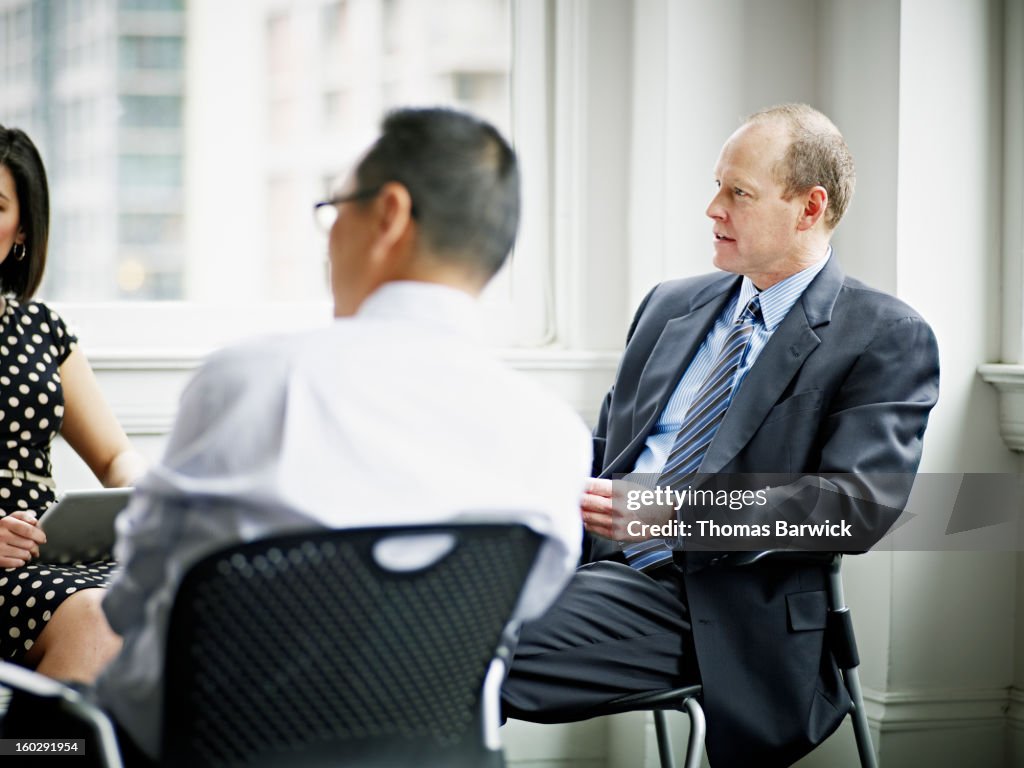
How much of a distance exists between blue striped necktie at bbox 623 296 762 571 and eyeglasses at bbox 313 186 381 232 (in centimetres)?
96

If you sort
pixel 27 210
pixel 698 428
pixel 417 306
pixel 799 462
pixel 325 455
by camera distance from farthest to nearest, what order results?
1. pixel 27 210
2. pixel 698 428
3. pixel 799 462
4. pixel 417 306
5. pixel 325 455

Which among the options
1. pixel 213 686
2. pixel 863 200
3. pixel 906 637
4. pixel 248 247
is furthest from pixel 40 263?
pixel 906 637

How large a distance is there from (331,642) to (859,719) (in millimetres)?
1261

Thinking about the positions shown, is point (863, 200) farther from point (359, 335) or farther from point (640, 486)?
point (359, 335)

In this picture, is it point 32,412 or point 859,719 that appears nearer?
point 859,719

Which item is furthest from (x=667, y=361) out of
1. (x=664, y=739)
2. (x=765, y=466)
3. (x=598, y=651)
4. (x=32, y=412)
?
(x=32, y=412)

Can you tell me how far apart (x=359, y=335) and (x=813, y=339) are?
111cm

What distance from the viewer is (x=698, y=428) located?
2043 mm

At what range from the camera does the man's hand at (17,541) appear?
1.85 meters

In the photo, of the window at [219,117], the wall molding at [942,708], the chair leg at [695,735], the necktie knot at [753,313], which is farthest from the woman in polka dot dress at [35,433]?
the wall molding at [942,708]

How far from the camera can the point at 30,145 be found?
216 cm

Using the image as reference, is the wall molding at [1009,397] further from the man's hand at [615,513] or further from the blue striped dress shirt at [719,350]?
the man's hand at [615,513]

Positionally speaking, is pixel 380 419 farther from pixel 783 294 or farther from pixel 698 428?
pixel 783 294

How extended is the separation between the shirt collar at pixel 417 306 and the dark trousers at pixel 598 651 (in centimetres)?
84
